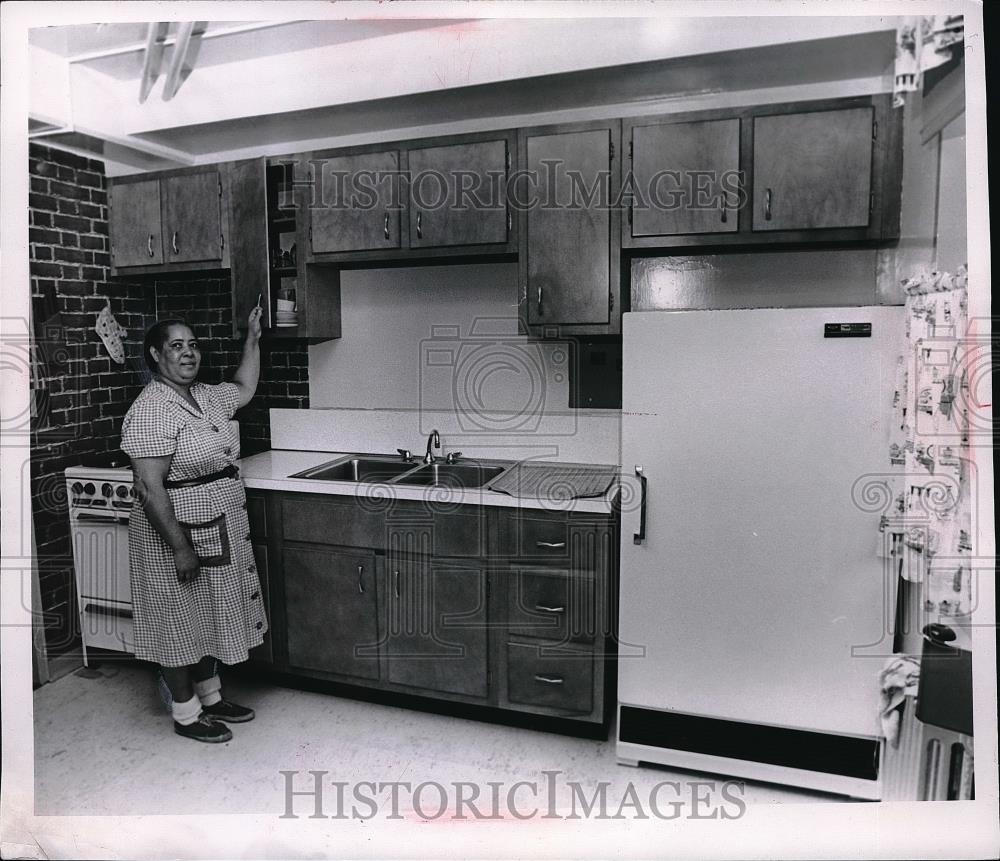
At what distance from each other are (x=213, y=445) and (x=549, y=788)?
1437mm

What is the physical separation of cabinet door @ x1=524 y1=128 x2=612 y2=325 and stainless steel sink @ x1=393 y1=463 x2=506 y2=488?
21.3 inches

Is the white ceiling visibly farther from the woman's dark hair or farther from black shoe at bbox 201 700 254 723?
black shoe at bbox 201 700 254 723

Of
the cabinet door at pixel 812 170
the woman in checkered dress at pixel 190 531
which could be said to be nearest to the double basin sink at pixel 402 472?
the woman in checkered dress at pixel 190 531

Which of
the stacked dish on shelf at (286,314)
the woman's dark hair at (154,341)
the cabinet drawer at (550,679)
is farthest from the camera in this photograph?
the stacked dish on shelf at (286,314)

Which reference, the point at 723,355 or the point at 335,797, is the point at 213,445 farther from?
the point at 723,355

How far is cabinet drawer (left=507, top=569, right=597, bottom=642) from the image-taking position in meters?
2.16

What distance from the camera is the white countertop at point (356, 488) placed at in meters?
2.14

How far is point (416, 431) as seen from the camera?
7.88 feet

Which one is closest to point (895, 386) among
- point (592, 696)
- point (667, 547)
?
point (667, 547)

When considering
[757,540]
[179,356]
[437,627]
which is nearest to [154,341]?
[179,356]

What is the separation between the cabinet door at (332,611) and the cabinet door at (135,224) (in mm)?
1084

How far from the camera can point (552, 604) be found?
2186mm

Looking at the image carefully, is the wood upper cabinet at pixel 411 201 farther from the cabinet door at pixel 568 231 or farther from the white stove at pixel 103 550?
the white stove at pixel 103 550

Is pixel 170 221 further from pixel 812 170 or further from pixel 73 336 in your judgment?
pixel 812 170
